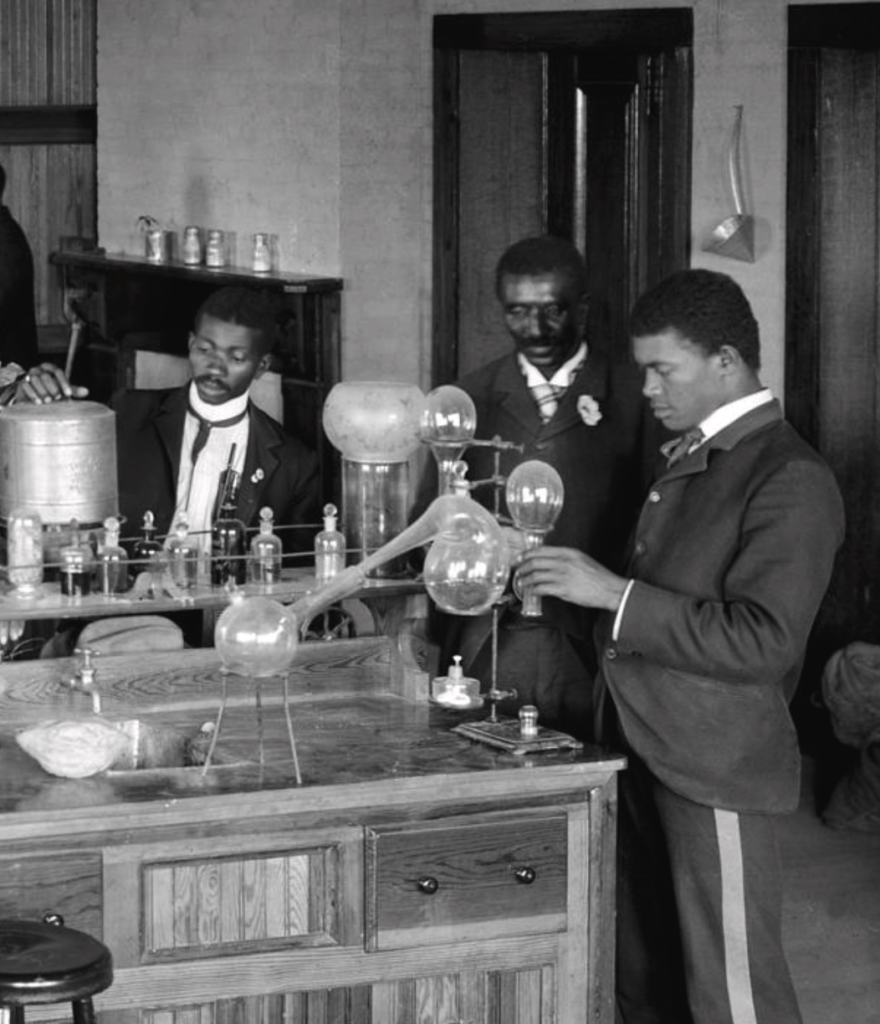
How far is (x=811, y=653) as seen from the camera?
7.34 m

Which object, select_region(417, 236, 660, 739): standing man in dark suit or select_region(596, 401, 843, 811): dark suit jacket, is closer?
select_region(596, 401, 843, 811): dark suit jacket

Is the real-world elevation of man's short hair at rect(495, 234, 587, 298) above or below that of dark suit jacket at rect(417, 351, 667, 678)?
above

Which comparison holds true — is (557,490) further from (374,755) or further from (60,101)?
(60,101)

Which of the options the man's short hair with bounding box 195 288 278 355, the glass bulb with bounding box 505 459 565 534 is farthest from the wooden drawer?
the man's short hair with bounding box 195 288 278 355

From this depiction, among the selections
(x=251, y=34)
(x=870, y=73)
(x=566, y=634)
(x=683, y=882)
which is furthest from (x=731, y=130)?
(x=683, y=882)

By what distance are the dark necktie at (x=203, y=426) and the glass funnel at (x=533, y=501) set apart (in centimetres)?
134

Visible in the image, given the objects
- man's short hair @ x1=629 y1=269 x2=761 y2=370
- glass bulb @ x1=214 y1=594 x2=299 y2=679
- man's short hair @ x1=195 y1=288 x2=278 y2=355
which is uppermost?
man's short hair @ x1=195 y1=288 x2=278 y2=355

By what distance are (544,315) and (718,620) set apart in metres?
1.11

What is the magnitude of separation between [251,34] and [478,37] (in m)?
0.92

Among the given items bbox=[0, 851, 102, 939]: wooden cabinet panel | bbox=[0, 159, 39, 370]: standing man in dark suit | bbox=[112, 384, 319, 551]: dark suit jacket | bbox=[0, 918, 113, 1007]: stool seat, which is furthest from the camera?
bbox=[0, 159, 39, 370]: standing man in dark suit

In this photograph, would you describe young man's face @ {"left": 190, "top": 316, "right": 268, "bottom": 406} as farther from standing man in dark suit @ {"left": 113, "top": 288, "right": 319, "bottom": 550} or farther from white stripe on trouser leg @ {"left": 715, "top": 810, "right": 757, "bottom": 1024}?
white stripe on trouser leg @ {"left": 715, "top": 810, "right": 757, "bottom": 1024}

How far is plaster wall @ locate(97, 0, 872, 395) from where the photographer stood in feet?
22.7

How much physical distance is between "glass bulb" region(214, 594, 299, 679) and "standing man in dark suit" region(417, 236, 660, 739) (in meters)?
0.92

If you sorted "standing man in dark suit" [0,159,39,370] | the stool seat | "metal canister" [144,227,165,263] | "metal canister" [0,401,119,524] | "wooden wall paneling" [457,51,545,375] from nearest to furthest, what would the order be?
the stool seat, "metal canister" [0,401,119,524], "wooden wall paneling" [457,51,545,375], "metal canister" [144,227,165,263], "standing man in dark suit" [0,159,39,370]
